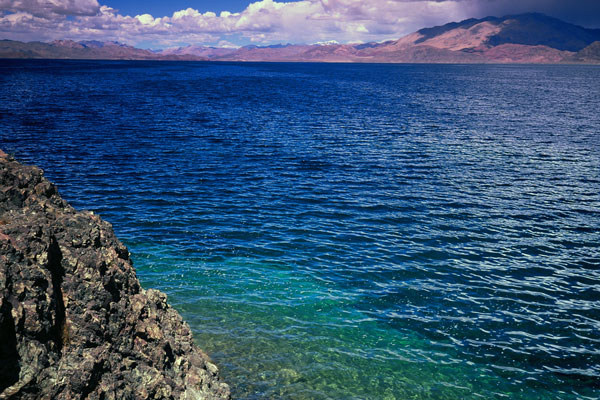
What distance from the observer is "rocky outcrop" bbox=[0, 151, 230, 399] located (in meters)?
6.92

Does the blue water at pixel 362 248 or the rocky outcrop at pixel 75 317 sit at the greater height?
the rocky outcrop at pixel 75 317

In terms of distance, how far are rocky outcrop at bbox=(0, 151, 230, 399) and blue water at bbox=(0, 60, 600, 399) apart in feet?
12.4

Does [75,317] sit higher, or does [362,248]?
[75,317]

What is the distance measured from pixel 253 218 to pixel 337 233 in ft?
19.2

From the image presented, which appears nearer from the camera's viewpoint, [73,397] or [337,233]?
[73,397]

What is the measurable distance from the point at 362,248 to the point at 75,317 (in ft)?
57.8

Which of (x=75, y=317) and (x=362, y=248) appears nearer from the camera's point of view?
(x=75, y=317)

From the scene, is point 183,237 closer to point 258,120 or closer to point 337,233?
point 337,233

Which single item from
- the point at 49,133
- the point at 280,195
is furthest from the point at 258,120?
the point at 280,195

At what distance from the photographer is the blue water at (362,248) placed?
14.3 metres

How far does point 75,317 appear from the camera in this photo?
812cm

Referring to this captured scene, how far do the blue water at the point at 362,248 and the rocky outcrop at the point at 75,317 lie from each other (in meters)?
3.77

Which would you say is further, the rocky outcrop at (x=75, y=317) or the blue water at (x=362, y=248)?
the blue water at (x=362, y=248)

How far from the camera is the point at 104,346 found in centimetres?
824
